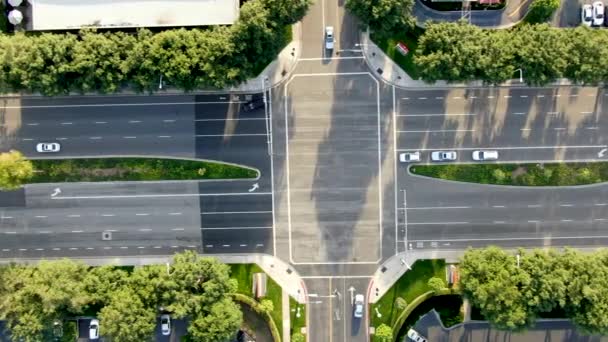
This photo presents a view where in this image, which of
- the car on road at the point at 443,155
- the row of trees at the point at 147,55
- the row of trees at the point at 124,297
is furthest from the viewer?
the car on road at the point at 443,155

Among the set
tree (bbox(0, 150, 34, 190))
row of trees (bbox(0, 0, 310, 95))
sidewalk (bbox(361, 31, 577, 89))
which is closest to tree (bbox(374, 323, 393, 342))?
Result: sidewalk (bbox(361, 31, 577, 89))

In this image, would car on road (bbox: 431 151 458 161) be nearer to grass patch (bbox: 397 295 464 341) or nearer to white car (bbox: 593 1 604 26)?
grass patch (bbox: 397 295 464 341)

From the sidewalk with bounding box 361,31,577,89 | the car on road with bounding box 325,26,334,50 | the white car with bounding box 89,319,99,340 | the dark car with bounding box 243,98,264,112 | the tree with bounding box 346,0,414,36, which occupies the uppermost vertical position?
the tree with bounding box 346,0,414,36

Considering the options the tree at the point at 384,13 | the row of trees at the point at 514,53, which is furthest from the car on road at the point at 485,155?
the tree at the point at 384,13

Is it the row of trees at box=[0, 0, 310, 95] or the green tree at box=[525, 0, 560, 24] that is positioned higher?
the green tree at box=[525, 0, 560, 24]

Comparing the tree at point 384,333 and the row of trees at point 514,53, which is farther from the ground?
the row of trees at point 514,53

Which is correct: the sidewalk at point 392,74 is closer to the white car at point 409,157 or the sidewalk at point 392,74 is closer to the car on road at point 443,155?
the car on road at point 443,155

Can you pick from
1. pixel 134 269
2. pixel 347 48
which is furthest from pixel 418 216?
pixel 134 269
